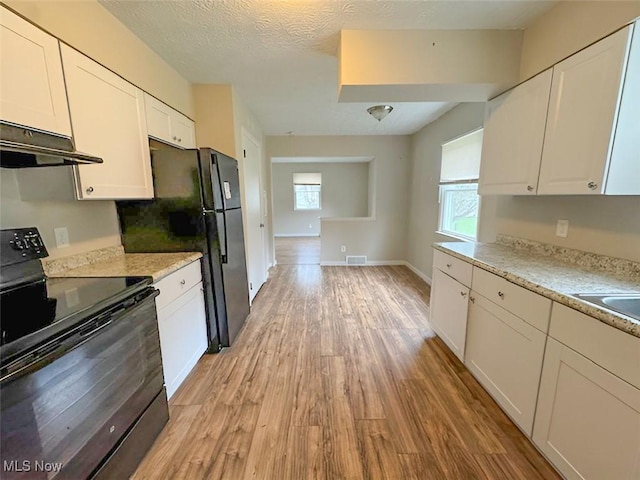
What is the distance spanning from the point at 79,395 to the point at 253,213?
8.68 ft

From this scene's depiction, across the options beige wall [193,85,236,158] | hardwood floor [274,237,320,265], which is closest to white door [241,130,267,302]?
beige wall [193,85,236,158]

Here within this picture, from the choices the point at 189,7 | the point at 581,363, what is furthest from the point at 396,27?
the point at 581,363

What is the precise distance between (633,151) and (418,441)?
186 cm

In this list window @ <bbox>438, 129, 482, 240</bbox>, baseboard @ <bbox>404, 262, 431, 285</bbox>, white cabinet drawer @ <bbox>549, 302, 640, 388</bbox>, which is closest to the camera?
white cabinet drawer @ <bbox>549, 302, 640, 388</bbox>

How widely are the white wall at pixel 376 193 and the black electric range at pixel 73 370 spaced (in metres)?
4.00

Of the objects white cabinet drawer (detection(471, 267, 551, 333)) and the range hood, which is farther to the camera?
white cabinet drawer (detection(471, 267, 551, 333))

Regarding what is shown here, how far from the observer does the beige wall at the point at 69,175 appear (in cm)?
134

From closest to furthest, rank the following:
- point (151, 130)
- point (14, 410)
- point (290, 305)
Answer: point (14, 410) → point (151, 130) → point (290, 305)

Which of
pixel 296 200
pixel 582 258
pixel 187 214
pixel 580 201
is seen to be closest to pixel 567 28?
pixel 580 201

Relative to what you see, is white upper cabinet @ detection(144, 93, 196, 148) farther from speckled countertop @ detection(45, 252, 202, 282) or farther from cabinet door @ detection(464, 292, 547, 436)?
cabinet door @ detection(464, 292, 547, 436)

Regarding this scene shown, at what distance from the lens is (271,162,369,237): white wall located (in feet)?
26.8

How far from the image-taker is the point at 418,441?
1.50 metres

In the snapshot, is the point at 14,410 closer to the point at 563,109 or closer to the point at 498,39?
the point at 563,109

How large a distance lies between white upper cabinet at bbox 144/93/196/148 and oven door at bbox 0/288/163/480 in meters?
1.43
